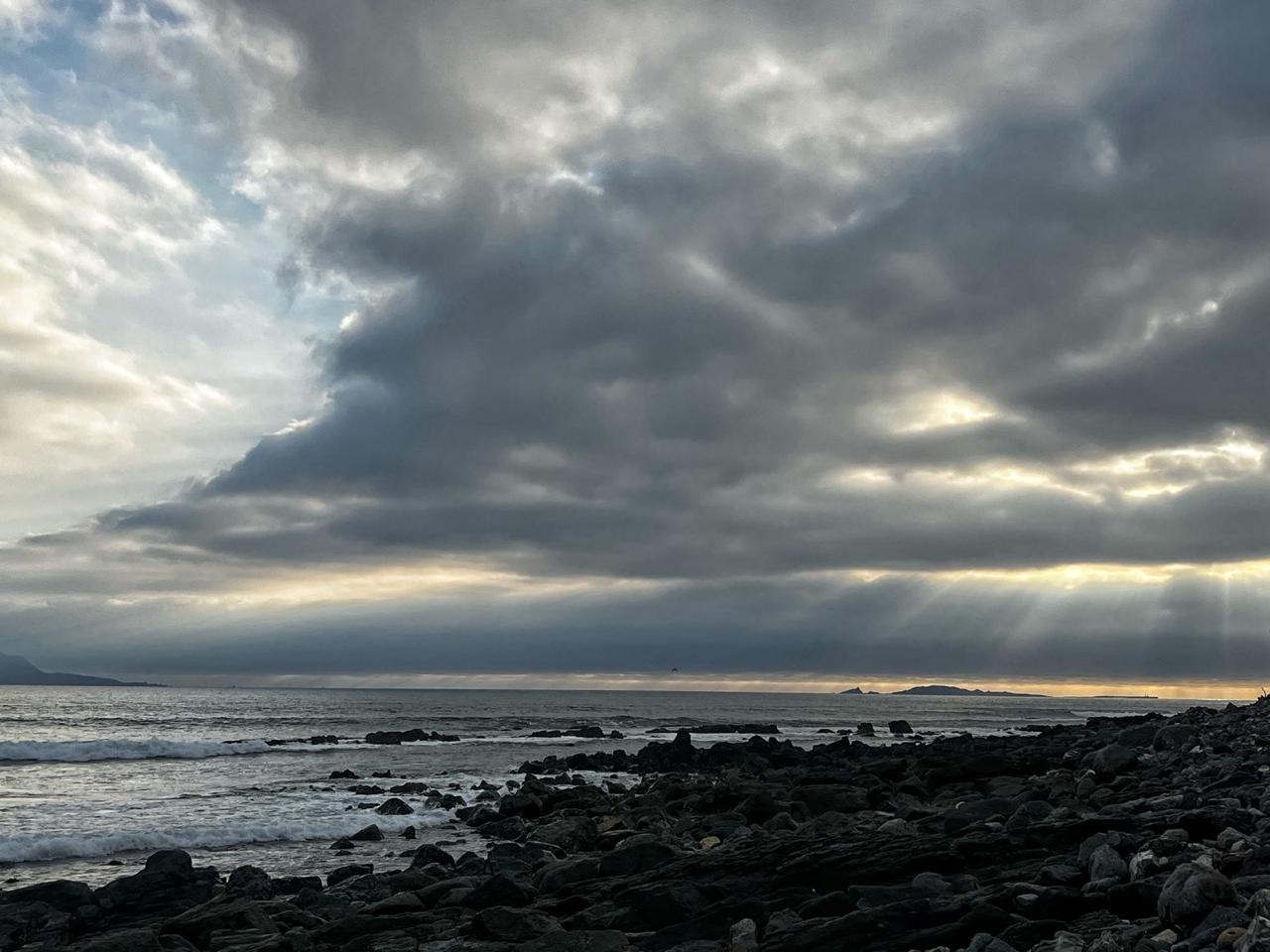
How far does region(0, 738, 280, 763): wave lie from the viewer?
50.2 meters

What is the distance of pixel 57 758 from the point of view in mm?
49594

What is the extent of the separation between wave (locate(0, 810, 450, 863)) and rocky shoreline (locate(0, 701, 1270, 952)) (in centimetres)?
289

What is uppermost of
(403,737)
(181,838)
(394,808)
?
(181,838)

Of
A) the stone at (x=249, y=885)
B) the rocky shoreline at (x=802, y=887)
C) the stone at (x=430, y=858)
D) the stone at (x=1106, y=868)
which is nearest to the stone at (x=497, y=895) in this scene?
the rocky shoreline at (x=802, y=887)

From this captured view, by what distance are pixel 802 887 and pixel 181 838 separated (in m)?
17.9

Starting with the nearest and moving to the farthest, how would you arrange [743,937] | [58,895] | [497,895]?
[743,937] < [497,895] < [58,895]

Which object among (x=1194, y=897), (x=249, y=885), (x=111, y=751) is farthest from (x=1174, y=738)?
(x=111, y=751)

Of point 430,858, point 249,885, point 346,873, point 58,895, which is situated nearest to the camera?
point 58,895

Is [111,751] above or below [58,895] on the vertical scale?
below

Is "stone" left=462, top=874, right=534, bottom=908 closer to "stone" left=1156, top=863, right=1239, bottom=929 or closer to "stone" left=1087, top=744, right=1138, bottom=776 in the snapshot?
"stone" left=1156, top=863, right=1239, bottom=929

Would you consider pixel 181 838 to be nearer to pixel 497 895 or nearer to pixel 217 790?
pixel 217 790

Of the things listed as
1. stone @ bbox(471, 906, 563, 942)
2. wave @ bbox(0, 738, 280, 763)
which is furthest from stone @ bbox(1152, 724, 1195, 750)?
wave @ bbox(0, 738, 280, 763)

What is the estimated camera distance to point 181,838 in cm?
2344

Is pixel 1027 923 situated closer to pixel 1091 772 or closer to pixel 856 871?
pixel 856 871
